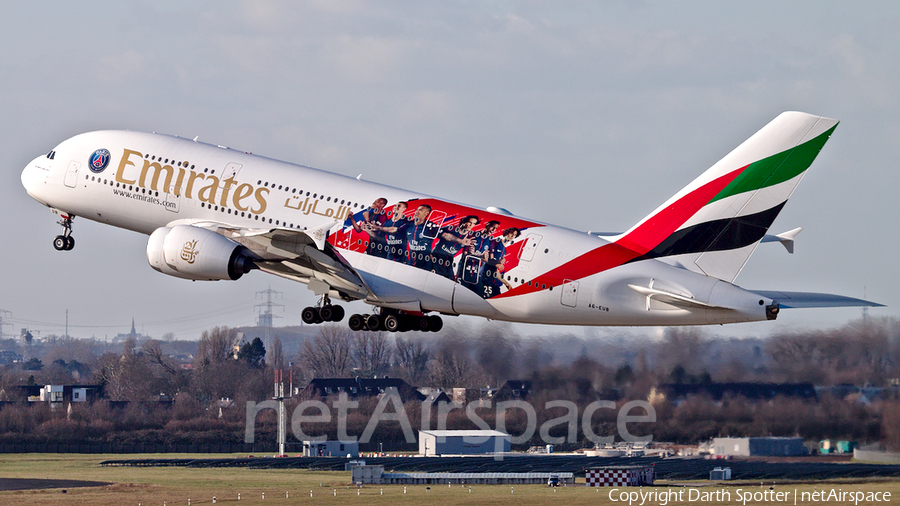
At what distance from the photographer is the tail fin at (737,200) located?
→ 3397 centimetres

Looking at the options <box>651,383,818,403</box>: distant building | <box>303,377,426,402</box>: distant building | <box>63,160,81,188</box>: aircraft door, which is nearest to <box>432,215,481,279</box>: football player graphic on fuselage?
<box>651,383,818,403</box>: distant building

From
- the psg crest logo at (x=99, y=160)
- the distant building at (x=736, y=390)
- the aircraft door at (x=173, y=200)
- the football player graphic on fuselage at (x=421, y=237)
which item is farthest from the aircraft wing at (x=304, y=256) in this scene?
the distant building at (x=736, y=390)

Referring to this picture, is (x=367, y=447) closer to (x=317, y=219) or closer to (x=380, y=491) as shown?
(x=380, y=491)

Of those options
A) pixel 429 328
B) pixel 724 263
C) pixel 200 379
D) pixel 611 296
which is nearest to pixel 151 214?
pixel 429 328

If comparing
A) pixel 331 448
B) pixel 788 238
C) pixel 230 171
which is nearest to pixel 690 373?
pixel 788 238

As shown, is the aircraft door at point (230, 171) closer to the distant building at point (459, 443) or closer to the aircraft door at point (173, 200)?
the aircraft door at point (173, 200)

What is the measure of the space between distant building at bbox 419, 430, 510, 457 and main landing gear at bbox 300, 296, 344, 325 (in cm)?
2944

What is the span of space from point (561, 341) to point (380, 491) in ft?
62.2

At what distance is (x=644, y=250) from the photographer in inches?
1396

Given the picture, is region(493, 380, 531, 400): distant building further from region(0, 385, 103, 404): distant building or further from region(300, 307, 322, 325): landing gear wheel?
region(0, 385, 103, 404): distant building

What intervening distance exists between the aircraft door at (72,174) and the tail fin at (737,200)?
780 inches

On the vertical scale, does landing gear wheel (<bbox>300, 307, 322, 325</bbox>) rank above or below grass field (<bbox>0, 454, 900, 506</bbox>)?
above

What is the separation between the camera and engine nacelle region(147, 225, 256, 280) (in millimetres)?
37406

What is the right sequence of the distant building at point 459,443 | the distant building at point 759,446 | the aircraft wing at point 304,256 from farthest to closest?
the distant building at point 459,443
the distant building at point 759,446
the aircraft wing at point 304,256
